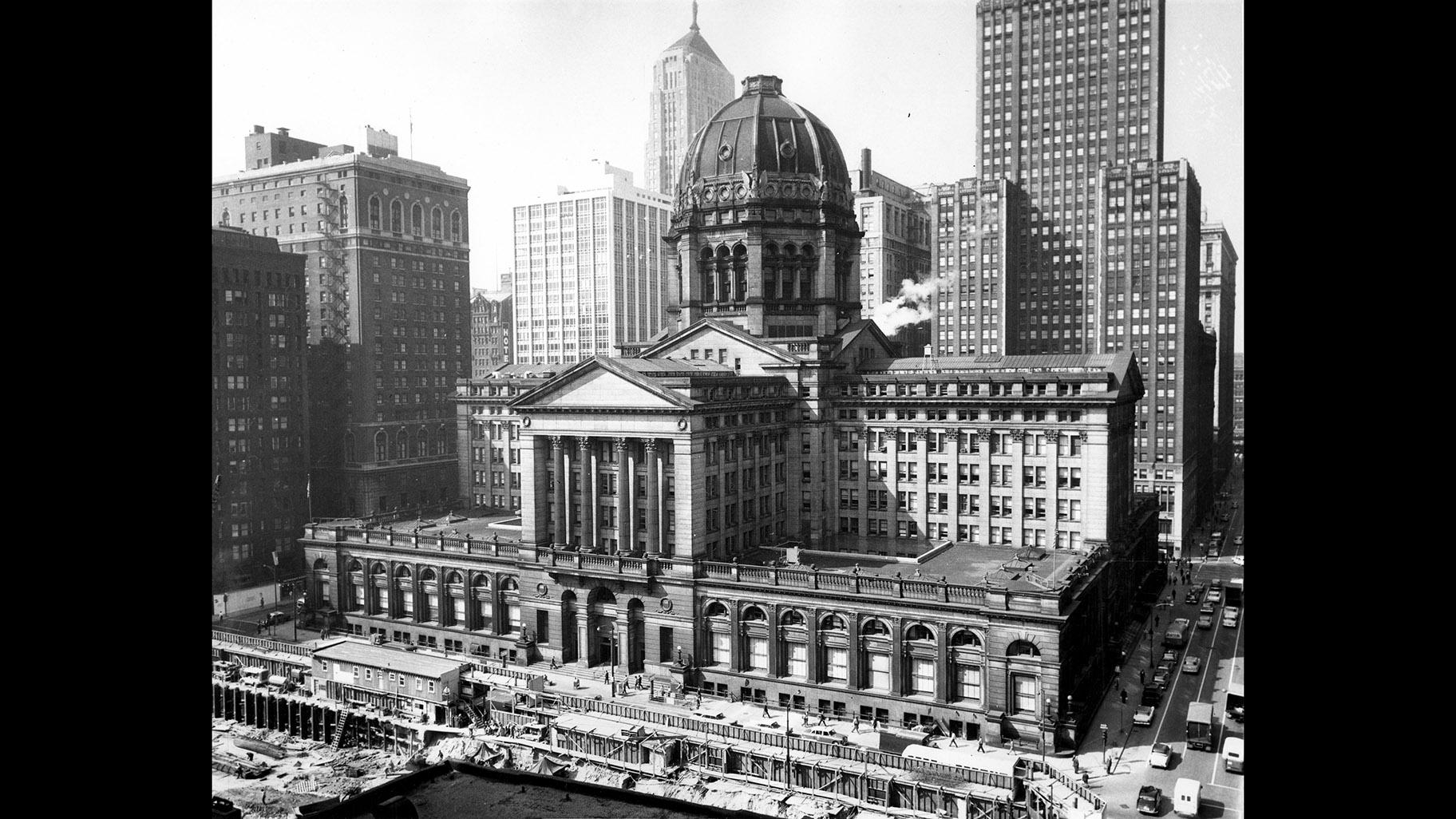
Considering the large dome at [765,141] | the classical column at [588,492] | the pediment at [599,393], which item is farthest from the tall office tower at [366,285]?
the pediment at [599,393]

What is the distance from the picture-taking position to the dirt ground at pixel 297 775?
60.4 meters

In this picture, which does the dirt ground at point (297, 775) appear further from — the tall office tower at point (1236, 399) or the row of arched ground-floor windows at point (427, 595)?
the tall office tower at point (1236, 399)

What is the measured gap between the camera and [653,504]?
81.6m

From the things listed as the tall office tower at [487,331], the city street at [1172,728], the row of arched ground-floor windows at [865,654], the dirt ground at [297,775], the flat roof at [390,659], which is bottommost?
the dirt ground at [297,775]

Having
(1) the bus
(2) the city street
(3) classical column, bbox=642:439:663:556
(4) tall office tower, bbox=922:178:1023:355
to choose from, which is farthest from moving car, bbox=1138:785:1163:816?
(4) tall office tower, bbox=922:178:1023:355

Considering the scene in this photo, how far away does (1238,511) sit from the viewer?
13950 centimetres

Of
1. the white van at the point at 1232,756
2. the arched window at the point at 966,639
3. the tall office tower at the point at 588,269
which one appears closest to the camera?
the white van at the point at 1232,756

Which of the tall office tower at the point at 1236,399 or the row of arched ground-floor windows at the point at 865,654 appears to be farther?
the tall office tower at the point at 1236,399

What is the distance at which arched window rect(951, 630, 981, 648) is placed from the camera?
65.4 meters

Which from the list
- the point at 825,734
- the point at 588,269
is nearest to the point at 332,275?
the point at 588,269

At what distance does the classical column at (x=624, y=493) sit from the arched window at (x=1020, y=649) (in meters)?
31.3

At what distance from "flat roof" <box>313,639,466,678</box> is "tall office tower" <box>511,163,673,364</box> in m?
91.3
